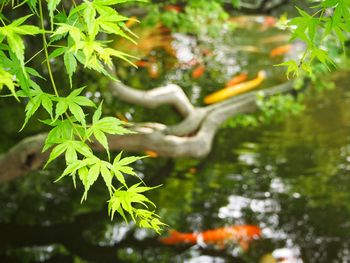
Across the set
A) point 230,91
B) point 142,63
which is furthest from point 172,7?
point 230,91

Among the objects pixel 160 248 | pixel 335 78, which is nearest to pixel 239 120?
pixel 160 248

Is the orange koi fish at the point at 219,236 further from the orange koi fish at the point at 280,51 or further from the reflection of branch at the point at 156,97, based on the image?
the orange koi fish at the point at 280,51

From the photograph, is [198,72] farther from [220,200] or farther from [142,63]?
[220,200]

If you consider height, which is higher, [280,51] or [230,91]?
[230,91]

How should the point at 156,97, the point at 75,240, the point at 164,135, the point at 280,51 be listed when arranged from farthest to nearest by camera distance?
the point at 280,51
the point at 75,240
the point at 156,97
the point at 164,135

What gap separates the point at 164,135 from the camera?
4.39 m

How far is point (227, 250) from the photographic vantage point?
202 inches

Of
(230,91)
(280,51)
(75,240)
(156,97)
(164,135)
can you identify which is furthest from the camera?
(280,51)

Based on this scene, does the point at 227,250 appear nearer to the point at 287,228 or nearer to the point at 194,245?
the point at 194,245

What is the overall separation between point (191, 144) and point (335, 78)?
469 centimetres

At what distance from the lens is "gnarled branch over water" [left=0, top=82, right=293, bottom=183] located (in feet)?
13.0

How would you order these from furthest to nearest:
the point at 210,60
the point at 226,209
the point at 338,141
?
the point at 210,60 < the point at 338,141 < the point at 226,209

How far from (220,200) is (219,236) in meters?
0.69

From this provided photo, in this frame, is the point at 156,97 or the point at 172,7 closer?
the point at 156,97
